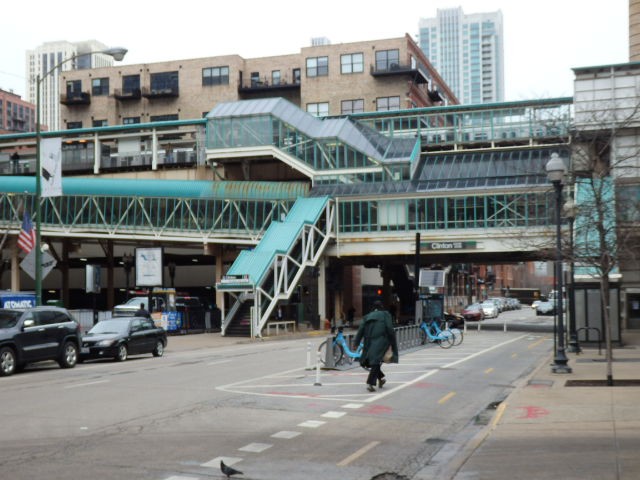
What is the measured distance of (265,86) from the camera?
8394cm

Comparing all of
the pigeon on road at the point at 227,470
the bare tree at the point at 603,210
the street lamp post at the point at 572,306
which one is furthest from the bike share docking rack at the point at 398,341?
the pigeon on road at the point at 227,470

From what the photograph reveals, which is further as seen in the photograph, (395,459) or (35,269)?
(35,269)

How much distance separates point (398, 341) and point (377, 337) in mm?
12234

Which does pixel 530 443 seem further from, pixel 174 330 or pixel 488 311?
pixel 488 311

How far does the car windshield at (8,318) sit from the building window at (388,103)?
6159 cm

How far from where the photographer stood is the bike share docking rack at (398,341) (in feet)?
69.8

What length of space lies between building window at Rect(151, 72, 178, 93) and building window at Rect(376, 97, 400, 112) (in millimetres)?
21958

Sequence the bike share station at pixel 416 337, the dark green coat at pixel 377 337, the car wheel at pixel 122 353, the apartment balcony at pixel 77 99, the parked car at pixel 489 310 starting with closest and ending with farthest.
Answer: the dark green coat at pixel 377 337 < the bike share station at pixel 416 337 < the car wheel at pixel 122 353 < the parked car at pixel 489 310 < the apartment balcony at pixel 77 99

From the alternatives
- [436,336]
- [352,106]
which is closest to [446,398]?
[436,336]

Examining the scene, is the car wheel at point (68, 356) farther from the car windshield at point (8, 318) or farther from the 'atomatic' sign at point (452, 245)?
the 'atomatic' sign at point (452, 245)

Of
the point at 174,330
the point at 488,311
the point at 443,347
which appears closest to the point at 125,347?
the point at 443,347

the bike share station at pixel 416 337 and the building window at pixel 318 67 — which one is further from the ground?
the building window at pixel 318 67

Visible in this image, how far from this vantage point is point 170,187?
59.4 m

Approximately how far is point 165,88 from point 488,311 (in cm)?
4108
